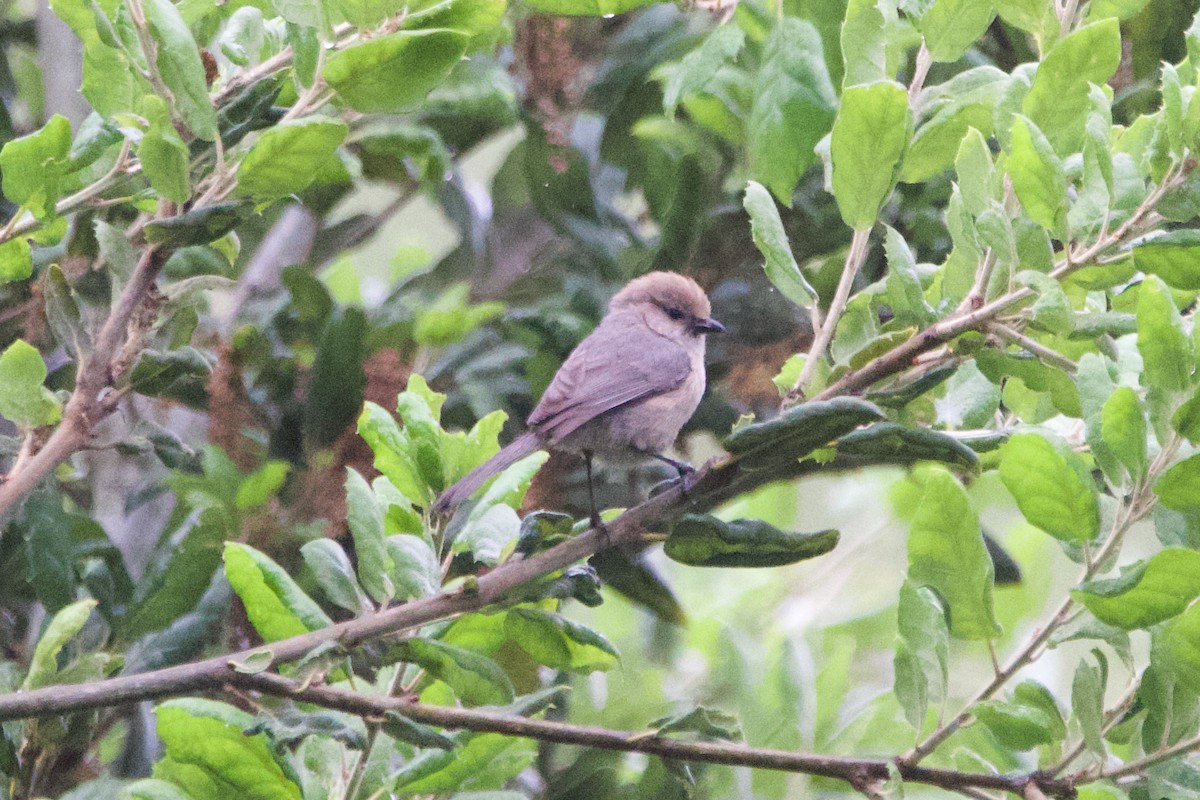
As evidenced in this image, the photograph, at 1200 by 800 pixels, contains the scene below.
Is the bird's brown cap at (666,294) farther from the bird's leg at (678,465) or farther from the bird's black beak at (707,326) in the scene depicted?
the bird's leg at (678,465)

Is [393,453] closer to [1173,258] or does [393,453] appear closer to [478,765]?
[478,765]

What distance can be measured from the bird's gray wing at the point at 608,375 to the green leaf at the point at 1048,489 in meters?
1.26

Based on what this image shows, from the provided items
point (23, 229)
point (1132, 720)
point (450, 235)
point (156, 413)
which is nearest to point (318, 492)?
point (156, 413)

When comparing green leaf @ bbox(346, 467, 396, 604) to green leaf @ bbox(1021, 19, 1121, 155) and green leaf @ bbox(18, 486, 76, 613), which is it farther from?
green leaf @ bbox(1021, 19, 1121, 155)

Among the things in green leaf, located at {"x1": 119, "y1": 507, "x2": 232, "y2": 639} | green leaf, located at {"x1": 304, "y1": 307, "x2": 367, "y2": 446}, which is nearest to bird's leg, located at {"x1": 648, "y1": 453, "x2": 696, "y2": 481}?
green leaf, located at {"x1": 304, "y1": 307, "x2": 367, "y2": 446}

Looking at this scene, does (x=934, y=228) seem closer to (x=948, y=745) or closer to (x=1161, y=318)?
(x=948, y=745)

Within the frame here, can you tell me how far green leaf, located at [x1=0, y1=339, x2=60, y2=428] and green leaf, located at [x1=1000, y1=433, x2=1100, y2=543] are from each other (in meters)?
1.32

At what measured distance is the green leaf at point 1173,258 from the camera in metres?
1.47

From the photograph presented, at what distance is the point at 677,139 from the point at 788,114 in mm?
696

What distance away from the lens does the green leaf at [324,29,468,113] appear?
1.57 meters

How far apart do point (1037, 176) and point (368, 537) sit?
37.6 inches

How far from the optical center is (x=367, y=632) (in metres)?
1.49

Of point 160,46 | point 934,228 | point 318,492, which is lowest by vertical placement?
point 318,492

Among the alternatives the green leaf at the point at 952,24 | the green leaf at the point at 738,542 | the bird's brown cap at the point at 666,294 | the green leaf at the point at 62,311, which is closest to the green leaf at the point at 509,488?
the green leaf at the point at 738,542
